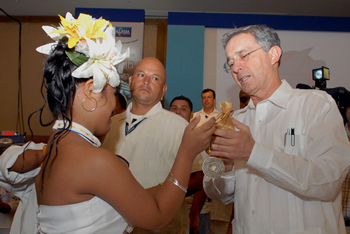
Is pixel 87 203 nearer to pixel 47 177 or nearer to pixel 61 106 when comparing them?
pixel 47 177

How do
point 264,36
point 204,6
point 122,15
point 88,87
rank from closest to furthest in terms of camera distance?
point 88,87, point 264,36, point 122,15, point 204,6

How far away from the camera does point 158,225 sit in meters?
1.11

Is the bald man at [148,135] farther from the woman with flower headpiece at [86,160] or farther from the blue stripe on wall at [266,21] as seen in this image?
the blue stripe on wall at [266,21]

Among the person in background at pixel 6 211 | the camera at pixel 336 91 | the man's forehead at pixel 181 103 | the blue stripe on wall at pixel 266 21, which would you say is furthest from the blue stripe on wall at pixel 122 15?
the person in background at pixel 6 211

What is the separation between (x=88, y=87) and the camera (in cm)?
114

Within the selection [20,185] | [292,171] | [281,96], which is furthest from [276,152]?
[20,185]

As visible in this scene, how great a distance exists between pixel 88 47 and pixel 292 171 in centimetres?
105

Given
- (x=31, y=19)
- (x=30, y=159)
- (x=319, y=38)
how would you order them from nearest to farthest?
1. (x=30, y=159)
2. (x=319, y=38)
3. (x=31, y=19)

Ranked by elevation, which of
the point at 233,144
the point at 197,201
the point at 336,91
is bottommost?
the point at 197,201

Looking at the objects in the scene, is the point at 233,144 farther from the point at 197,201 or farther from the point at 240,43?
the point at 197,201

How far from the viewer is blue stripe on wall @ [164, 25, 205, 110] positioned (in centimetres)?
579

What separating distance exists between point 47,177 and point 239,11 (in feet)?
21.3

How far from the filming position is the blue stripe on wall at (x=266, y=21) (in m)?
5.99

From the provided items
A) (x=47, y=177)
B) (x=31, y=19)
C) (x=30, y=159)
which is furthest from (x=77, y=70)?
(x=31, y=19)
